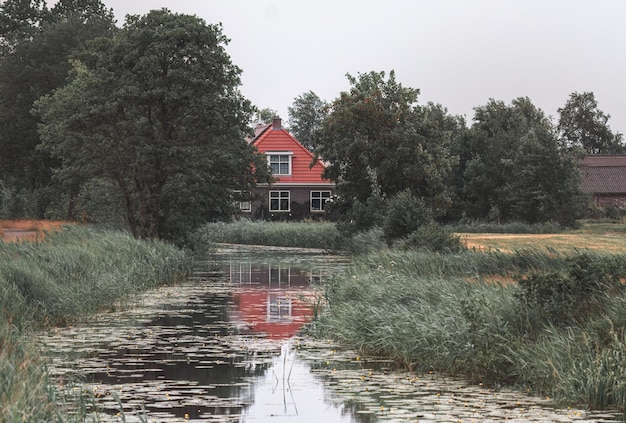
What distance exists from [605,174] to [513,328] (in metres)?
76.8

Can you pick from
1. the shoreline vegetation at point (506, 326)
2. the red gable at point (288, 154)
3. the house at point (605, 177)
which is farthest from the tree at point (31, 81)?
the shoreline vegetation at point (506, 326)

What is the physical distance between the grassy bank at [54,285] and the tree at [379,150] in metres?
14.9

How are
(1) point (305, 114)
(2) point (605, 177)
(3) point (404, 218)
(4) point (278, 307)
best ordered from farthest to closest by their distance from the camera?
(1) point (305, 114) → (2) point (605, 177) → (3) point (404, 218) → (4) point (278, 307)

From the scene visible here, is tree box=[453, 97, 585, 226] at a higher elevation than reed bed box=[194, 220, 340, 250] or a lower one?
higher

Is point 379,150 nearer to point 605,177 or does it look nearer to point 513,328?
point 513,328

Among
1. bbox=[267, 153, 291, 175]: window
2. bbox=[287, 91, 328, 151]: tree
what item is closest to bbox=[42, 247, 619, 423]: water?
bbox=[267, 153, 291, 175]: window

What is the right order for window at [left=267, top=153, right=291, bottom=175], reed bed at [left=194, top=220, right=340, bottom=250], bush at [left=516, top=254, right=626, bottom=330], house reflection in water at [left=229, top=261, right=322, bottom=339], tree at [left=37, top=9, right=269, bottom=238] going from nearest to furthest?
1. bush at [left=516, top=254, right=626, bottom=330]
2. house reflection in water at [left=229, top=261, right=322, bottom=339]
3. tree at [left=37, top=9, right=269, bottom=238]
4. reed bed at [left=194, top=220, right=340, bottom=250]
5. window at [left=267, top=153, right=291, bottom=175]

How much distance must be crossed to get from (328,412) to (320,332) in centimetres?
761

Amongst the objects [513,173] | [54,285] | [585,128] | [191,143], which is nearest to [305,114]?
[585,128]

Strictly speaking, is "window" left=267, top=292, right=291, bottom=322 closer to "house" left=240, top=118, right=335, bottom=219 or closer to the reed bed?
the reed bed

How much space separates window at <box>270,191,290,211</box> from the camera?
80.1 m

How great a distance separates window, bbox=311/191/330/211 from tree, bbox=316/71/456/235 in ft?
84.4

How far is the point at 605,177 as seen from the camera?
89438 mm

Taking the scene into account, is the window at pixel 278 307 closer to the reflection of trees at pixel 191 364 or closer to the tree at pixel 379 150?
the reflection of trees at pixel 191 364
